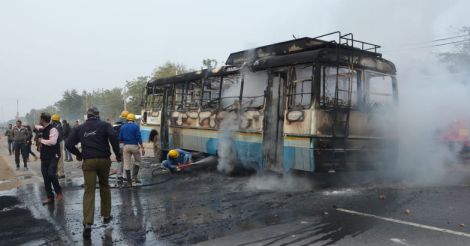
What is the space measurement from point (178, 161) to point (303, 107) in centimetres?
461

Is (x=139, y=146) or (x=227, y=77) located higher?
(x=227, y=77)

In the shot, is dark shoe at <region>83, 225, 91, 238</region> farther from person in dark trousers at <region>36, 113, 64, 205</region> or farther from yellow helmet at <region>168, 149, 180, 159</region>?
yellow helmet at <region>168, 149, 180, 159</region>

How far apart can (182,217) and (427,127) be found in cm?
628

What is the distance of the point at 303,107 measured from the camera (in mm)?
7910

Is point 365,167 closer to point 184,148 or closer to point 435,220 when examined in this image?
point 435,220

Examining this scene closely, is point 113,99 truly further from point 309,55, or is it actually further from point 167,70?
point 309,55

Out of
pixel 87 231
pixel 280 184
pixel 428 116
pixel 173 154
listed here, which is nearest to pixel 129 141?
pixel 173 154

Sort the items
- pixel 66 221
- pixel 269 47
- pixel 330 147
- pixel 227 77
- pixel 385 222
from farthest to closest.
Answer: pixel 227 77, pixel 269 47, pixel 330 147, pixel 66 221, pixel 385 222

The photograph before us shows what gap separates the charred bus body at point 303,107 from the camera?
7.74 metres

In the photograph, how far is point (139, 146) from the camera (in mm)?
9422

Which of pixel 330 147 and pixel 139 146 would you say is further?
pixel 139 146

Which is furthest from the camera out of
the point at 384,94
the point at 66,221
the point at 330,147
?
the point at 384,94

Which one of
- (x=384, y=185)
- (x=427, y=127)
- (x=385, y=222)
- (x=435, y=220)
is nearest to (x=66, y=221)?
(x=385, y=222)

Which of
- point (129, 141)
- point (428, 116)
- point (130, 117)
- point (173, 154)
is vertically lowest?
point (173, 154)
